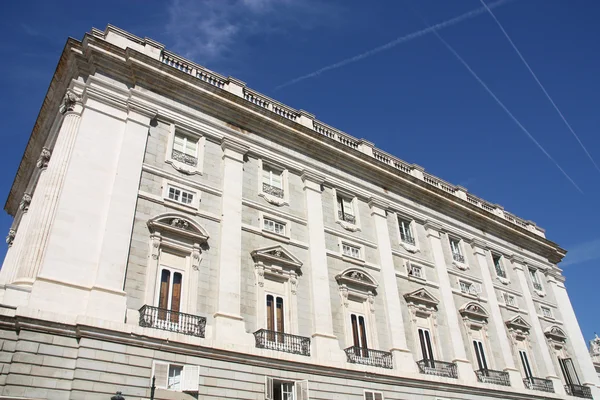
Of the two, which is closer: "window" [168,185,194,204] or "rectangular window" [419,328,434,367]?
"window" [168,185,194,204]

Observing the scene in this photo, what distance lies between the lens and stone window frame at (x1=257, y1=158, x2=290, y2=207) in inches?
827

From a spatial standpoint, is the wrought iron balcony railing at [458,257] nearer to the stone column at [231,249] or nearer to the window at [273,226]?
the window at [273,226]

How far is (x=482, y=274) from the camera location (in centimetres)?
2856

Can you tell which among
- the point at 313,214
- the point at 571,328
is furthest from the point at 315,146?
the point at 571,328

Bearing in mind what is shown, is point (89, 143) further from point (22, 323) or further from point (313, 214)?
point (313, 214)

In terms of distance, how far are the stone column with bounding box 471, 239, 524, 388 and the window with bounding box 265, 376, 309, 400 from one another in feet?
42.8

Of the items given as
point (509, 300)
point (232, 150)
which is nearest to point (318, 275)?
point (232, 150)

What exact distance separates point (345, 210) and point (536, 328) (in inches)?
563

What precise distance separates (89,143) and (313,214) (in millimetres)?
9455

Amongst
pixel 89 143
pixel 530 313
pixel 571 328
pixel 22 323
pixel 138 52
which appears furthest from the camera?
pixel 571 328

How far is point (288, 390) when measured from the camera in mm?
17000

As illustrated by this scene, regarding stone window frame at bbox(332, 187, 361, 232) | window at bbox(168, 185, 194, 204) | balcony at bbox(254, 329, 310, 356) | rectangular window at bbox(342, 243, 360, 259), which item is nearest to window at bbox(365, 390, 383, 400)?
balcony at bbox(254, 329, 310, 356)

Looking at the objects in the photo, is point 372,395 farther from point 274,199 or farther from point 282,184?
point 282,184

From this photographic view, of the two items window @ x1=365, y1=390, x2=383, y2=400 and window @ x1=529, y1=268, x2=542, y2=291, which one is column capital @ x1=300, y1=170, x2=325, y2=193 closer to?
window @ x1=365, y1=390, x2=383, y2=400
